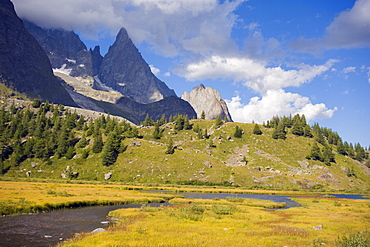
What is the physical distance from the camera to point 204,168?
158 metres

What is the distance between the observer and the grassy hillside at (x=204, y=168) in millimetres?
145250

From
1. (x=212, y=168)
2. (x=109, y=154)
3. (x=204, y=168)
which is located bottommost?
(x=204, y=168)

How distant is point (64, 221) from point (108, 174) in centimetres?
11122

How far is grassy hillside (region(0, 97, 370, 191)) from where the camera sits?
5719 inches

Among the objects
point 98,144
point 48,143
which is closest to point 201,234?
point 98,144

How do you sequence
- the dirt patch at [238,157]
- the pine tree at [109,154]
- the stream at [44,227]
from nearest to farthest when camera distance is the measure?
the stream at [44,227] < the pine tree at [109,154] < the dirt patch at [238,157]

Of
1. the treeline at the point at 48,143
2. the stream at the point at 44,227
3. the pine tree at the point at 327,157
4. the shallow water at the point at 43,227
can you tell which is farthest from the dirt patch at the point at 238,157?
the shallow water at the point at 43,227

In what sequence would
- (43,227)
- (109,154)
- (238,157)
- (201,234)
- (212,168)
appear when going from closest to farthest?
(201,234) → (43,227) → (109,154) → (212,168) → (238,157)

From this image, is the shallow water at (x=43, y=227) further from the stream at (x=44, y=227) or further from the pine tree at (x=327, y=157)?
the pine tree at (x=327, y=157)

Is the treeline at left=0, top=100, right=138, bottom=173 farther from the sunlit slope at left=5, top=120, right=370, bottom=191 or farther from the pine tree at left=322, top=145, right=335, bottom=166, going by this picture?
the pine tree at left=322, top=145, right=335, bottom=166

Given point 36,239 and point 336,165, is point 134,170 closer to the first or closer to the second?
point 36,239

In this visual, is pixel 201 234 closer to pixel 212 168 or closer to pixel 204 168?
pixel 204 168

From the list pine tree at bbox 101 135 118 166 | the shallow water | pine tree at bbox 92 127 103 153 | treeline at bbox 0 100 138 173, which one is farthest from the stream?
pine tree at bbox 92 127 103 153

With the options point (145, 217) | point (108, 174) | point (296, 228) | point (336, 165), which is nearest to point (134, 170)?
point (108, 174)
